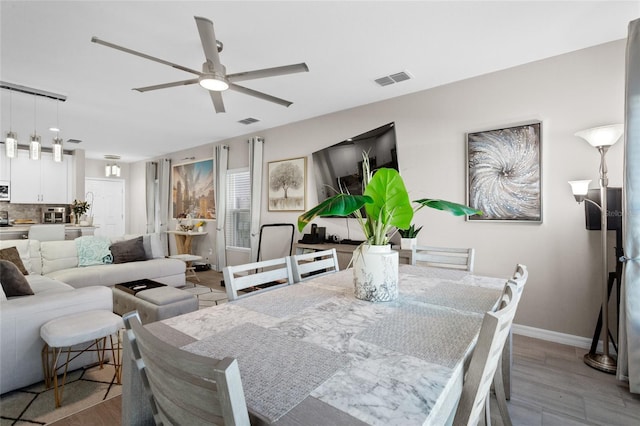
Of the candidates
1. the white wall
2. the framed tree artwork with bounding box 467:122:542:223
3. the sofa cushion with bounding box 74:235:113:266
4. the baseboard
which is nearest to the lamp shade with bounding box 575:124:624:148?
the white wall

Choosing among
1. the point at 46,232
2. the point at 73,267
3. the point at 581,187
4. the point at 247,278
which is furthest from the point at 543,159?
the point at 46,232

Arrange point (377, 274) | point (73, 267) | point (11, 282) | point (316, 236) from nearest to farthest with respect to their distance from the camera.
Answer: point (377, 274), point (11, 282), point (73, 267), point (316, 236)

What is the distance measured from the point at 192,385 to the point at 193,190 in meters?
6.83

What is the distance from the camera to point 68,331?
1.91m

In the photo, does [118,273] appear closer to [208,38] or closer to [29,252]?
[29,252]

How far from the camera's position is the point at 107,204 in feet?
28.4

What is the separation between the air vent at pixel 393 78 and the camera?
3163mm

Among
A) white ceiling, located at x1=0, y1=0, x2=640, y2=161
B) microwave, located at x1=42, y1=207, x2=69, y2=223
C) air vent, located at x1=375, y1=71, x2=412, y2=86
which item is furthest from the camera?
microwave, located at x1=42, y1=207, x2=69, y2=223

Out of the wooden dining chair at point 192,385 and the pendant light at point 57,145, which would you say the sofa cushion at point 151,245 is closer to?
the pendant light at point 57,145

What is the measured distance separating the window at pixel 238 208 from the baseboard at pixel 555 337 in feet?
14.3

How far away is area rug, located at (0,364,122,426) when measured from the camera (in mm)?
1783

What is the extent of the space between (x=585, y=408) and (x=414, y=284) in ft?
4.49

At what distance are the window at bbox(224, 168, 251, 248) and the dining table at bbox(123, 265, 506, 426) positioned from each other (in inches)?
175

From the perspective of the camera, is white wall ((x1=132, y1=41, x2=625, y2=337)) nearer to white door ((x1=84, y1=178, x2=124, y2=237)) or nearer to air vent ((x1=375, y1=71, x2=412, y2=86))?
air vent ((x1=375, y1=71, x2=412, y2=86))
